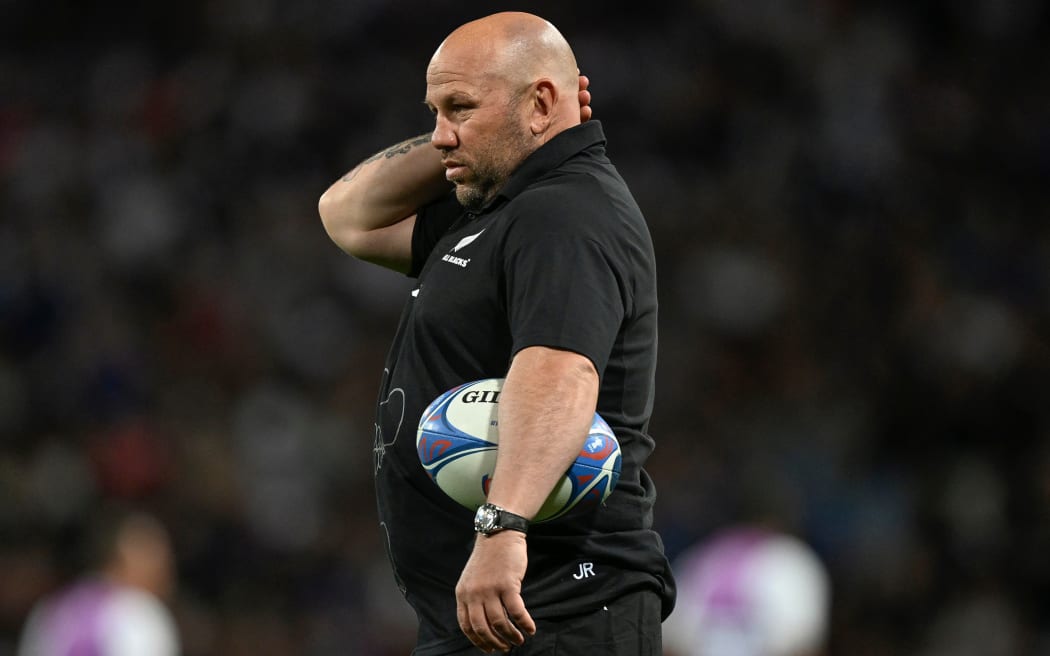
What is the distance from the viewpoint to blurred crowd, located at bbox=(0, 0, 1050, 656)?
8875mm

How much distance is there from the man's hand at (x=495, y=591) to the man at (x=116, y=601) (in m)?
4.92

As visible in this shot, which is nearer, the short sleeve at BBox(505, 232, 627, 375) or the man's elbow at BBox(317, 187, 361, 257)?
the short sleeve at BBox(505, 232, 627, 375)

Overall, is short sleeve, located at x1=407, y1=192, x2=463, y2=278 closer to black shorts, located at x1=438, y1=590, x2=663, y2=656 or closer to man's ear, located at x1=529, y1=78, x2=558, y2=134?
man's ear, located at x1=529, y1=78, x2=558, y2=134

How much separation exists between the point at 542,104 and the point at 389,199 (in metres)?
0.66

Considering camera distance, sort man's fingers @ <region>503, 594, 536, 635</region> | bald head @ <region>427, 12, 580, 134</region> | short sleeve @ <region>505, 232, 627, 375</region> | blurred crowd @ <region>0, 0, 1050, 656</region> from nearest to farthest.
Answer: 1. man's fingers @ <region>503, 594, 536, 635</region>
2. short sleeve @ <region>505, 232, 627, 375</region>
3. bald head @ <region>427, 12, 580, 134</region>
4. blurred crowd @ <region>0, 0, 1050, 656</region>

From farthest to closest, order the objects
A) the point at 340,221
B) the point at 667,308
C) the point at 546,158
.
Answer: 1. the point at 667,308
2. the point at 340,221
3. the point at 546,158

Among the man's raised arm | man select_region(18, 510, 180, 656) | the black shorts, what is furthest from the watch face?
man select_region(18, 510, 180, 656)

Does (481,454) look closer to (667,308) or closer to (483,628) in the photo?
(483,628)

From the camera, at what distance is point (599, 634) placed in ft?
10.2

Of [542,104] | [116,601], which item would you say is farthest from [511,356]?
[116,601]

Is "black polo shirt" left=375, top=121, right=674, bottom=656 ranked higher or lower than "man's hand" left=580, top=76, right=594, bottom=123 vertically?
lower

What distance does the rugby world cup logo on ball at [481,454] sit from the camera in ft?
9.54

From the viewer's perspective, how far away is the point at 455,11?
1293 cm

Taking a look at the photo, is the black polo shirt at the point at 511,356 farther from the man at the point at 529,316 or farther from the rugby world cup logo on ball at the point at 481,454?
the rugby world cup logo on ball at the point at 481,454
